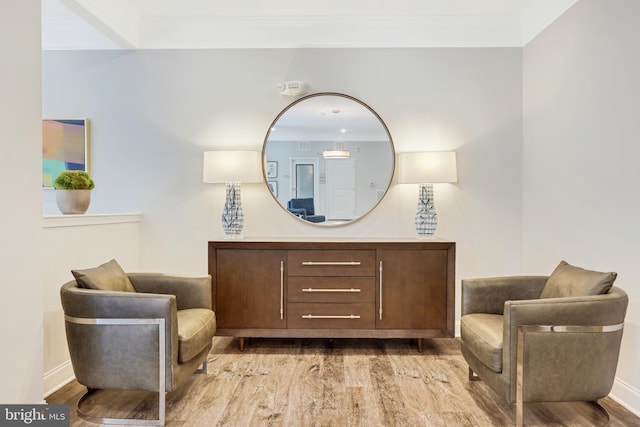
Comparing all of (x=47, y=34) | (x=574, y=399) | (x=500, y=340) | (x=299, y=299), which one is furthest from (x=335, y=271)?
(x=47, y=34)

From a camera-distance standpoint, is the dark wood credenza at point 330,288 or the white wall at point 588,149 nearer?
the white wall at point 588,149

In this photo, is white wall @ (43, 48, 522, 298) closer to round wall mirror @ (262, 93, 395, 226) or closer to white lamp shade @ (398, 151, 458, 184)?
round wall mirror @ (262, 93, 395, 226)

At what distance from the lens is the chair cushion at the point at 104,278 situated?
2.24 metres

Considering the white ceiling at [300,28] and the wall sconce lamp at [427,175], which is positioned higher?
the white ceiling at [300,28]

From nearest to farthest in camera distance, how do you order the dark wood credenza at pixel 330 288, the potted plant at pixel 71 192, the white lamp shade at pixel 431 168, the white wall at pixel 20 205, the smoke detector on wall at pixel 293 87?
the white wall at pixel 20 205 → the potted plant at pixel 71 192 → the dark wood credenza at pixel 330 288 → the white lamp shade at pixel 431 168 → the smoke detector on wall at pixel 293 87

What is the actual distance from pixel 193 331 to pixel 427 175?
2.09 metres

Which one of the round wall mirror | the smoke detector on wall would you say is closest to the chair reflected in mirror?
the round wall mirror

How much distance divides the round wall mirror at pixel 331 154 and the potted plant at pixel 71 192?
4.51ft

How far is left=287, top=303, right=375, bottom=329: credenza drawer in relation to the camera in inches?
122

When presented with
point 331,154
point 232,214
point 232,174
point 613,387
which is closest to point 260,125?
point 232,174

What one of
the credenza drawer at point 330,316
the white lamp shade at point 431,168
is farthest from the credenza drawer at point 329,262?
the white lamp shade at point 431,168

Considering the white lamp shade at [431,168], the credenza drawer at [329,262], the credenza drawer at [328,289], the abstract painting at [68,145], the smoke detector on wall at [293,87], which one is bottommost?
the credenza drawer at [328,289]

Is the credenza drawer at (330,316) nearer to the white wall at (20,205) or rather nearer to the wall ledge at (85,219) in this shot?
the wall ledge at (85,219)

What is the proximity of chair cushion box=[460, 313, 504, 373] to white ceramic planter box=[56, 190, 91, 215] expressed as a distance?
8.68 feet
